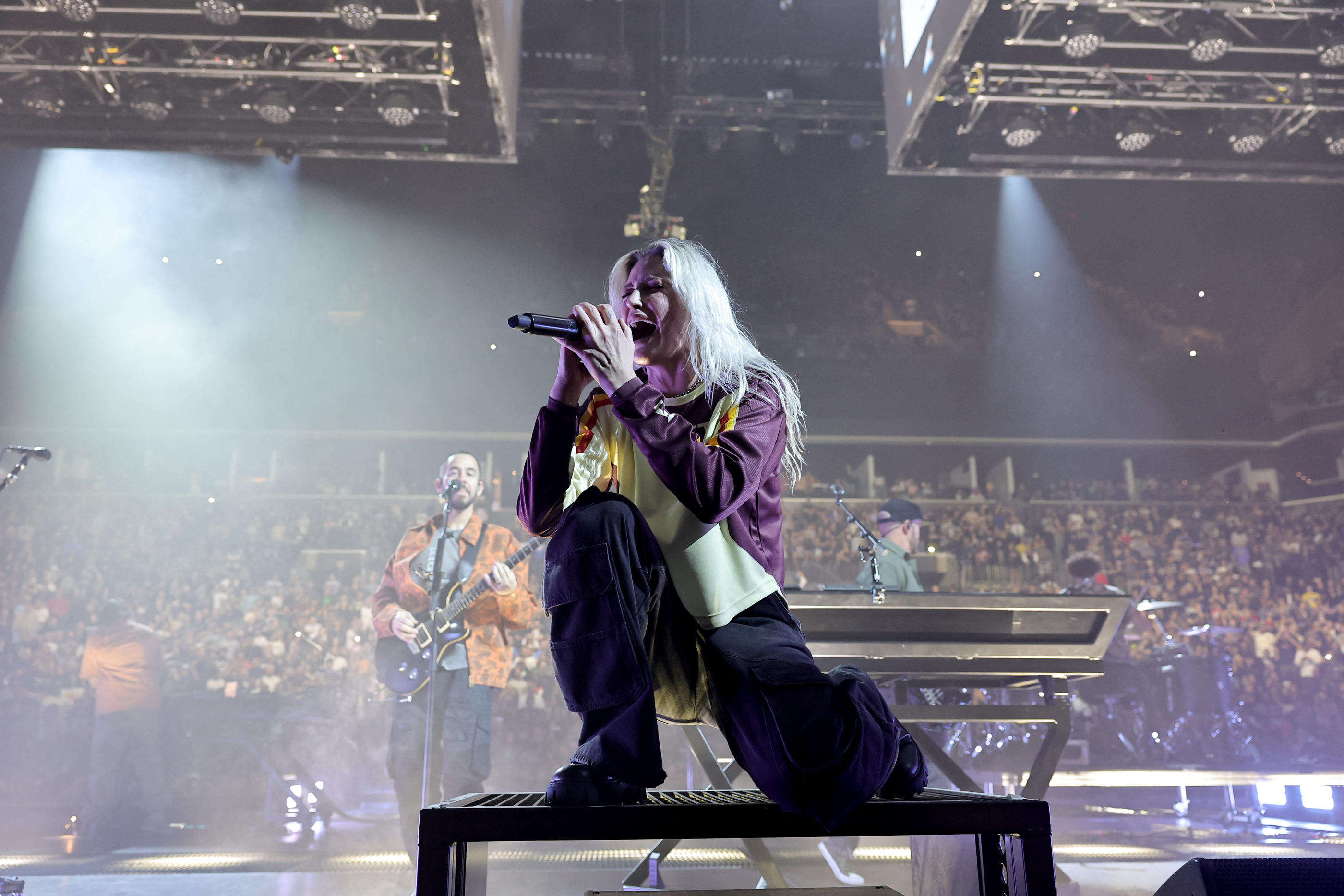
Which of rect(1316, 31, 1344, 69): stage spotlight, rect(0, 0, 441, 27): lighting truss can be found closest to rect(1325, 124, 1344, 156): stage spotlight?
rect(1316, 31, 1344, 69): stage spotlight

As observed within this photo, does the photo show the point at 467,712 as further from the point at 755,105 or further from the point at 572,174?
the point at 572,174

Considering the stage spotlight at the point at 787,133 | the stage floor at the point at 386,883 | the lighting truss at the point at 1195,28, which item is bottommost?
the stage floor at the point at 386,883

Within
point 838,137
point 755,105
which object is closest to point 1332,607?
point 838,137

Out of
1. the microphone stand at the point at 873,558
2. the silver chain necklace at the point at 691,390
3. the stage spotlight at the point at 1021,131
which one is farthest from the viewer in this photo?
the stage spotlight at the point at 1021,131

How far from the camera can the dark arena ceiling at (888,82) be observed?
188 inches

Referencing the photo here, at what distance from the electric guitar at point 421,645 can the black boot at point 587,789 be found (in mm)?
2567

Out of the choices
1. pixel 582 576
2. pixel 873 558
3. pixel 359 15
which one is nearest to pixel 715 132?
pixel 359 15

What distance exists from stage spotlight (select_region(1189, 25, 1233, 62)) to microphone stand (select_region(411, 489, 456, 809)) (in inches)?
201

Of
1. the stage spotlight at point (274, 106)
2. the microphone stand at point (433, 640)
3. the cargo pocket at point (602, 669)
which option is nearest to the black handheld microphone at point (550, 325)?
the cargo pocket at point (602, 669)

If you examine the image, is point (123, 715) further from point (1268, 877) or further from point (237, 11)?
point (1268, 877)

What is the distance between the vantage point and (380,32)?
192 inches

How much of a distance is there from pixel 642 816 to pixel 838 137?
8669 millimetres

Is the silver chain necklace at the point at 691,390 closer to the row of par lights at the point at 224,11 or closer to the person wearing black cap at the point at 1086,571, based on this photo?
the row of par lights at the point at 224,11

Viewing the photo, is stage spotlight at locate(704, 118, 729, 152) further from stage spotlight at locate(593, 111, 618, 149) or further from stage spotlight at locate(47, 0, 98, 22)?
stage spotlight at locate(47, 0, 98, 22)
